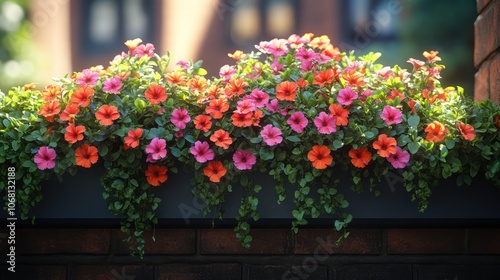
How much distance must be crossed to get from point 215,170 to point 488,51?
0.84 meters

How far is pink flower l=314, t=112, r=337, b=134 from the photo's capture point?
147cm

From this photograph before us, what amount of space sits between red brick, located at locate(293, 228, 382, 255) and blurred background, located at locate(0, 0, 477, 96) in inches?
65.6

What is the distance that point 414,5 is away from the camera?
3400 mm

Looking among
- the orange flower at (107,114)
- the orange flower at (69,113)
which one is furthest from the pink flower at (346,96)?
the orange flower at (69,113)

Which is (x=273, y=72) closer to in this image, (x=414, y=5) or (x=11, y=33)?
(x=414, y=5)

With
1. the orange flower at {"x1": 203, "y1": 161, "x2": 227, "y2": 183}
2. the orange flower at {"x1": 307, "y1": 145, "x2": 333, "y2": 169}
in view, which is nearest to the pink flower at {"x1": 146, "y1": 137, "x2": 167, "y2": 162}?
the orange flower at {"x1": 203, "y1": 161, "x2": 227, "y2": 183}

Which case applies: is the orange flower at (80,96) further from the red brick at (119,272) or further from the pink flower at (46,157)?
the red brick at (119,272)

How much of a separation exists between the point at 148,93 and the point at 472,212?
825mm

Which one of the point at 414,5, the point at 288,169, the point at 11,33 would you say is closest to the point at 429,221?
the point at 288,169

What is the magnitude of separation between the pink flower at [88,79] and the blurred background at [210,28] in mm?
1778

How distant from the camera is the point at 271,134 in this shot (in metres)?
1.47

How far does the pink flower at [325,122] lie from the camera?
1.47 meters

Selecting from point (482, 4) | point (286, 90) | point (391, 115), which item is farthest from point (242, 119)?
point (482, 4)

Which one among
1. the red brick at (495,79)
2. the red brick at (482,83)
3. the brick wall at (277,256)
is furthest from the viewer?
the red brick at (482,83)
